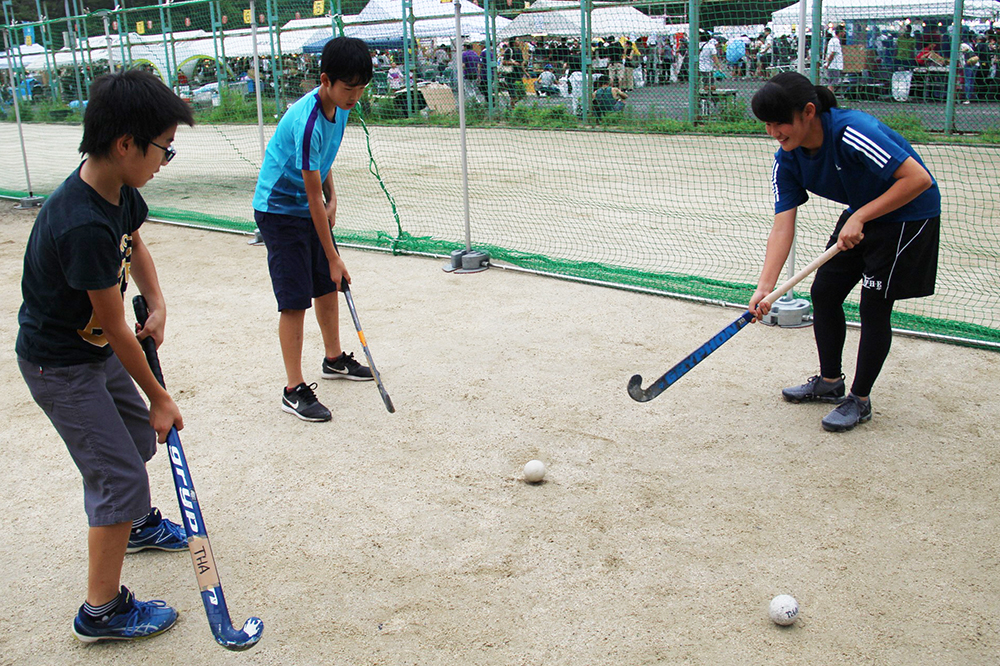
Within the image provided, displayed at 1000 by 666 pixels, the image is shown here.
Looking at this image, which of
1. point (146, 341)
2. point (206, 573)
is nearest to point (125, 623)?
point (206, 573)

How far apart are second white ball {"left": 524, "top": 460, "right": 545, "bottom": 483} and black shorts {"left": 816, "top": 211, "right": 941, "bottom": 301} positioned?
164 centimetres

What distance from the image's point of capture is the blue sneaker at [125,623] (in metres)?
2.45

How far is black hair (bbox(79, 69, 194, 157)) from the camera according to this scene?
6.98 ft

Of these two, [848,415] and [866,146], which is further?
[848,415]

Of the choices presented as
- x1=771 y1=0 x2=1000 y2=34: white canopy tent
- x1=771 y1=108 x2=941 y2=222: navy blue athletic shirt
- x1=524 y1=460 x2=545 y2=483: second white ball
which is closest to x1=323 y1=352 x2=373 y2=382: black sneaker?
x1=524 y1=460 x2=545 y2=483: second white ball

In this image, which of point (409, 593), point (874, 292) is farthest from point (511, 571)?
point (874, 292)

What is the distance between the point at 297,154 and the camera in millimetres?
3732

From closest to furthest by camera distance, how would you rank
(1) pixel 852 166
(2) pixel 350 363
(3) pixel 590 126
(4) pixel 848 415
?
(1) pixel 852 166 → (4) pixel 848 415 → (2) pixel 350 363 → (3) pixel 590 126

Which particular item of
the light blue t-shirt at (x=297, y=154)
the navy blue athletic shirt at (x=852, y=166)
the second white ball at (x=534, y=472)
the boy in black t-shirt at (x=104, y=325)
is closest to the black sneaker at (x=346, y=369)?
the light blue t-shirt at (x=297, y=154)

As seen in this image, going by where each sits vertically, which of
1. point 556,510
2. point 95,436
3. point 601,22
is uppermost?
point 601,22

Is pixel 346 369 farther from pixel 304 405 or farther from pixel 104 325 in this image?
pixel 104 325

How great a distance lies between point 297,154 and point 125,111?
63.8 inches

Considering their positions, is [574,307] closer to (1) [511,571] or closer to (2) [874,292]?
(2) [874,292]

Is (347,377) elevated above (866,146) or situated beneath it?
situated beneath
